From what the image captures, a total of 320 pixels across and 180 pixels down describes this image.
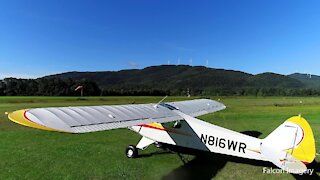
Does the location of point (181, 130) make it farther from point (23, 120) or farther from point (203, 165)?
point (23, 120)

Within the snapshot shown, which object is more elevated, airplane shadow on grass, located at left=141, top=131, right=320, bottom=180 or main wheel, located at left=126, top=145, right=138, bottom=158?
main wheel, located at left=126, top=145, right=138, bottom=158

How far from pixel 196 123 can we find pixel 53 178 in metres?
4.09

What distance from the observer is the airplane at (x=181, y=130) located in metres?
5.77

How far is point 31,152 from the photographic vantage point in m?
10.0

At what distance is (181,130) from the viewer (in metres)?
8.70

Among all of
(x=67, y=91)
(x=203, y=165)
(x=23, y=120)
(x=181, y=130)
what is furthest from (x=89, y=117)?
(x=67, y=91)

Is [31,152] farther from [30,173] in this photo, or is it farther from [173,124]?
[173,124]

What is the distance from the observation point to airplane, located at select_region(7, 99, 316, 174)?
5.77 meters

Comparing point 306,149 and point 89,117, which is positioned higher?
point 89,117

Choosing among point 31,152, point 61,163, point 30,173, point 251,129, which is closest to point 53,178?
point 30,173

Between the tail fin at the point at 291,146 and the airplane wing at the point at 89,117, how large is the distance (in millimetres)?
2877

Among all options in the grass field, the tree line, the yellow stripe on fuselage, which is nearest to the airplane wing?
the grass field

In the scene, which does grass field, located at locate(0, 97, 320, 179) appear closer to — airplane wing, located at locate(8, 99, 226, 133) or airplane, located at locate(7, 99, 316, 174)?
airplane, located at locate(7, 99, 316, 174)

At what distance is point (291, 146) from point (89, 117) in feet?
15.1
